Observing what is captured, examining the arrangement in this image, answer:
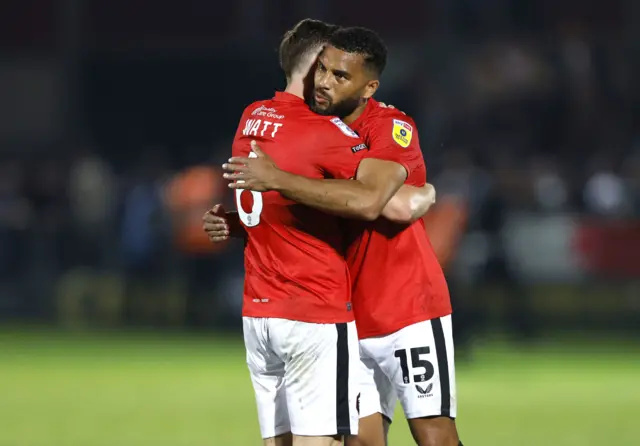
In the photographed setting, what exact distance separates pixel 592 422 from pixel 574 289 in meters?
8.23

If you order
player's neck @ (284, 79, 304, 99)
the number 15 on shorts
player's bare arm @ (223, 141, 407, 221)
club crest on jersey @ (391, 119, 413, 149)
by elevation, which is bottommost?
the number 15 on shorts

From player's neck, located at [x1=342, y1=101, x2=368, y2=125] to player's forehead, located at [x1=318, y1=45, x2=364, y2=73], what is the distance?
342 millimetres

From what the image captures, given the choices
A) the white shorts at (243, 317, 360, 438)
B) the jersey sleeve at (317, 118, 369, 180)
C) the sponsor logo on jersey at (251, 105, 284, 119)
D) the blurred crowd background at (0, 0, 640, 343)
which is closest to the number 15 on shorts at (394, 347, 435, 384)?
the white shorts at (243, 317, 360, 438)

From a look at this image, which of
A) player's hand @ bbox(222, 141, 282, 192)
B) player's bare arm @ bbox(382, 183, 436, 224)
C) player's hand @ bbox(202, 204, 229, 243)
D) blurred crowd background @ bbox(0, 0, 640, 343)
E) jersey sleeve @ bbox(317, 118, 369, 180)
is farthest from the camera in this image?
blurred crowd background @ bbox(0, 0, 640, 343)

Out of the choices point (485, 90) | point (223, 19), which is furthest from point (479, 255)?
point (223, 19)

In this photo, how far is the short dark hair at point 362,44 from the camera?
6961 millimetres

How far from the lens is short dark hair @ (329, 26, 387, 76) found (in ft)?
22.8

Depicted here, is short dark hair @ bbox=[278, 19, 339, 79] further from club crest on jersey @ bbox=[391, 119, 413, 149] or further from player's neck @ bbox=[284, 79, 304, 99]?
club crest on jersey @ bbox=[391, 119, 413, 149]

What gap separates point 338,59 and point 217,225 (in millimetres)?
1123

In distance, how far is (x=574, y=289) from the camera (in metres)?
19.8

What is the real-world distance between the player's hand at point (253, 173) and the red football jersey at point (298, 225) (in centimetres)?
21

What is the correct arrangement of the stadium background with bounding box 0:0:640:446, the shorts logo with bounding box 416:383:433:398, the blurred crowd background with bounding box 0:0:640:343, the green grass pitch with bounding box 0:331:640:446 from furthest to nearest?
1. the blurred crowd background with bounding box 0:0:640:343
2. the stadium background with bounding box 0:0:640:446
3. the green grass pitch with bounding box 0:331:640:446
4. the shorts logo with bounding box 416:383:433:398

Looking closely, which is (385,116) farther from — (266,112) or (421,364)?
Answer: (421,364)

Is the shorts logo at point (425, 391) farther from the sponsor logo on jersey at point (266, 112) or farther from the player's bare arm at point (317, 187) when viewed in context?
the sponsor logo on jersey at point (266, 112)
